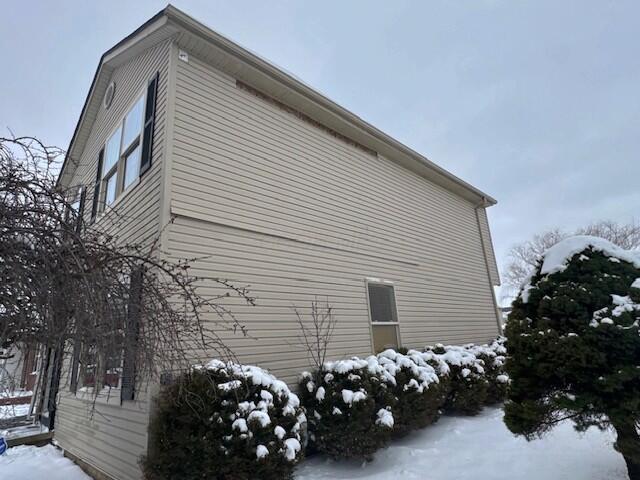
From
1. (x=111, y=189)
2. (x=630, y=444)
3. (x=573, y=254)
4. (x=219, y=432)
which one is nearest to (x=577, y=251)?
(x=573, y=254)

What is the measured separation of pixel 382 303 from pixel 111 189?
5.78 m

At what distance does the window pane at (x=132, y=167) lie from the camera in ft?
20.5

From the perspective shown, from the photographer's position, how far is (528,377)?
146 inches

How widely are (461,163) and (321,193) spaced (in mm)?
29804

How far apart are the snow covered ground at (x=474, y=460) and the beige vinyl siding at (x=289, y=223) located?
1.60m

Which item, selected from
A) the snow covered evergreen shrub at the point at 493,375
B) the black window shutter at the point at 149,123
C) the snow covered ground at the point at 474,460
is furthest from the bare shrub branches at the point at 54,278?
the snow covered evergreen shrub at the point at 493,375

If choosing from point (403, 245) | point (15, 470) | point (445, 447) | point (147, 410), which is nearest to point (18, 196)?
point (147, 410)

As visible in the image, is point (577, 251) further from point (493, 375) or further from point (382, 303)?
point (493, 375)

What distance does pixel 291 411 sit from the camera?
435cm

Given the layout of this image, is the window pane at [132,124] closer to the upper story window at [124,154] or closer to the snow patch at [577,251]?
the upper story window at [124,154]

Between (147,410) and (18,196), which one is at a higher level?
(18,196)

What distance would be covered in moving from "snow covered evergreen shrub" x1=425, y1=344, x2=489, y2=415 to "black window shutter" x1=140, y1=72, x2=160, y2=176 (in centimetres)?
569

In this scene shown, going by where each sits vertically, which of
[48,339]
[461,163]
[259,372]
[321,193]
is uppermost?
[461,163]

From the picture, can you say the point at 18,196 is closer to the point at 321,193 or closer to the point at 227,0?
the point at 321,193
